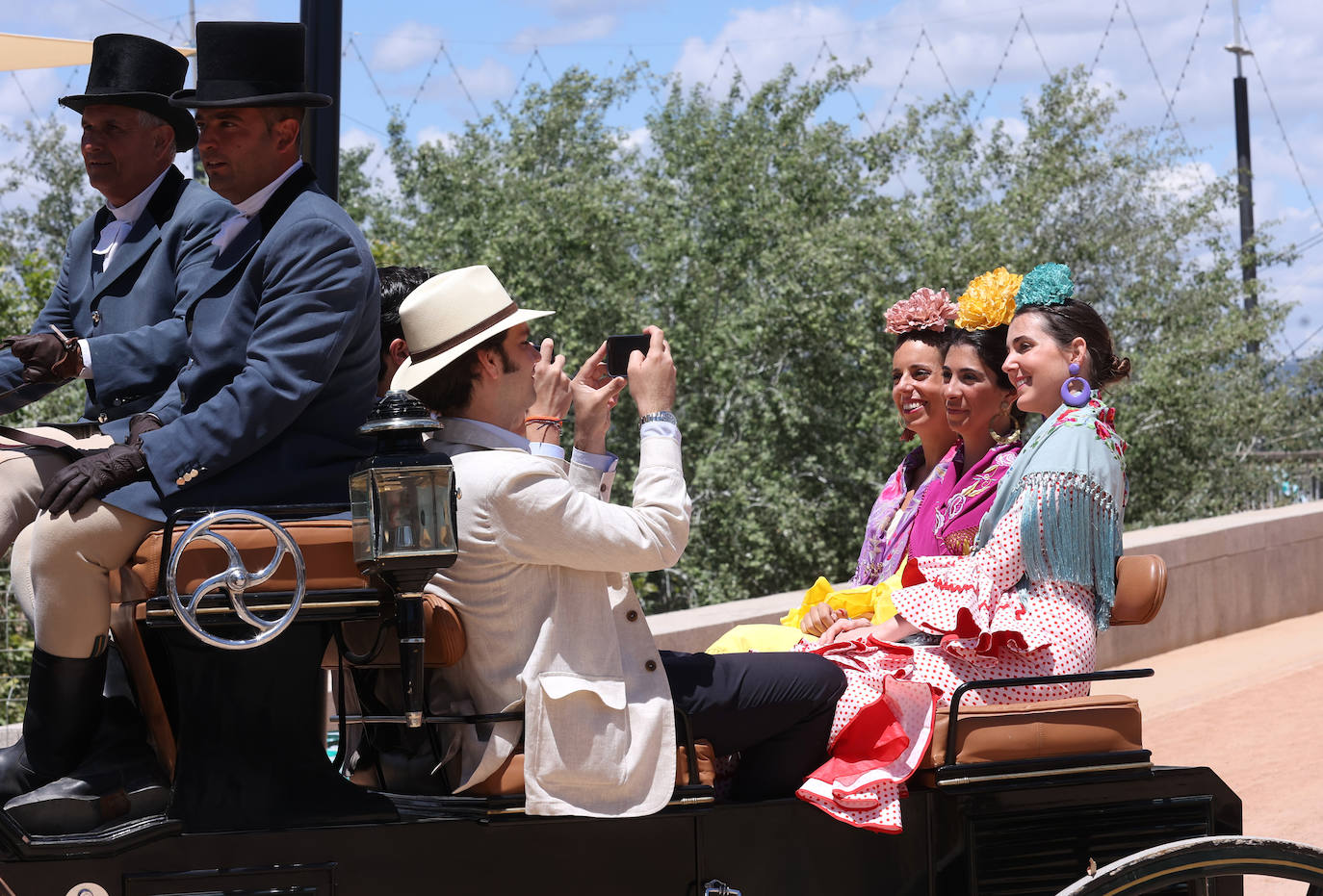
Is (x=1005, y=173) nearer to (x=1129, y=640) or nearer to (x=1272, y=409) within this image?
(x=1272, y=409)

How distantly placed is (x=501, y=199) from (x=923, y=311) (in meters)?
12.2

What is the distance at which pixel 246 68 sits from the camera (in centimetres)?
296

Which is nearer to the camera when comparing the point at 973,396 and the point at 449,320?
the point at 449,320

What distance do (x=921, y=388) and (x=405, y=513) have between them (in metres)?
2.52

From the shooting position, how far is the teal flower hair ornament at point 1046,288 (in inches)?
149

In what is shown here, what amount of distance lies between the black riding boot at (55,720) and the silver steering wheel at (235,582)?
327 mm

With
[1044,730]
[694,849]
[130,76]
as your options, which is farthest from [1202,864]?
[130,76]

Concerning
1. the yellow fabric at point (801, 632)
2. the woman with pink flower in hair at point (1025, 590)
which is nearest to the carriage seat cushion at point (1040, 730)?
the woman with pink flower in hair at point (1025, 590)

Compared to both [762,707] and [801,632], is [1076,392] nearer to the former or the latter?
[801,632]

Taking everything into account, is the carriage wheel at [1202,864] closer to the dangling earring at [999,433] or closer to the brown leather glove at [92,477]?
the dangling earring at [999,433]

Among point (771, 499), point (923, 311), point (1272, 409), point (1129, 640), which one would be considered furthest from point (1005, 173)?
point (923, 311)

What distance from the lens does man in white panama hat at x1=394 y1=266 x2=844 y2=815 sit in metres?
2.79

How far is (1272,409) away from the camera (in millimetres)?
15922

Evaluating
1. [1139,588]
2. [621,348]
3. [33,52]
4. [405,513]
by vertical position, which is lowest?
[1139,588]
